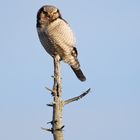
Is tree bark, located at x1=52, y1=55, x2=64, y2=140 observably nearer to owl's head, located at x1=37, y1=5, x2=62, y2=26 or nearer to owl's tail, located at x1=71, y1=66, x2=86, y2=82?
owl's head, located at x1=37, y1=5, x2=62, y2=26

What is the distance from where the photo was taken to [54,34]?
9.18 m

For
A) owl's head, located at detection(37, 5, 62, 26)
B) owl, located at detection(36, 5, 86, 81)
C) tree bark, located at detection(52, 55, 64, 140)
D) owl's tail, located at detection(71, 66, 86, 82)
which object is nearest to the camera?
tree bark, located at detection(52, 55, 64, 140)

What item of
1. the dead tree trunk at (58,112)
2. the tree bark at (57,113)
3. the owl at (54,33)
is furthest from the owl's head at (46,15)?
the dead tree trunk at (58,112)

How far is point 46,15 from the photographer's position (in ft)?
30.9

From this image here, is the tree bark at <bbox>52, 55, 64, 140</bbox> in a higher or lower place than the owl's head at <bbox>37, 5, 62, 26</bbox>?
lower

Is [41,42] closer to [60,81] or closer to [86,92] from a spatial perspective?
[60,81]

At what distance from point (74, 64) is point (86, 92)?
406 centimetres

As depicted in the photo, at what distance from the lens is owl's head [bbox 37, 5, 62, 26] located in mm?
9336

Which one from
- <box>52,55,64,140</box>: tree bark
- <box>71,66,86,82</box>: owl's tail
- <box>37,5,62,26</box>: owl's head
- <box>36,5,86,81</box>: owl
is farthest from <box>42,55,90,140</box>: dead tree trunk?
<box>71,66,86,82</box>: owl's tail

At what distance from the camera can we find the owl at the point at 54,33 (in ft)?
30.1

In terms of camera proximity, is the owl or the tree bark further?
the owl

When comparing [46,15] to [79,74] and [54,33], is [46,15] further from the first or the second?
[79,74]

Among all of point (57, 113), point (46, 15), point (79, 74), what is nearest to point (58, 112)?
point (57, 113)

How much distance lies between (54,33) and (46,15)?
1.57ft
